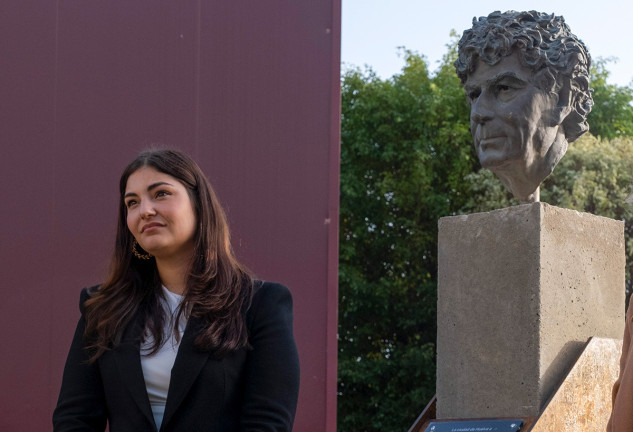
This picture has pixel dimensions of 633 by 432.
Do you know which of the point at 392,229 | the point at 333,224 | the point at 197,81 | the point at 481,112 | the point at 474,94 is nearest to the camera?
the point at 481,112

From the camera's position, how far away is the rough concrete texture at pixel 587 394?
13.0ft

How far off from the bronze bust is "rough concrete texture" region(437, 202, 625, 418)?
0.98 feet

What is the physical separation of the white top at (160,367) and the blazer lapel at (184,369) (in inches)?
1.5

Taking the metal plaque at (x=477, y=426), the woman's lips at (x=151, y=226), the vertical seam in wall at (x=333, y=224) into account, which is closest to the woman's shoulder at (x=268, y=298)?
the woman's lips at (x=151, y=226)

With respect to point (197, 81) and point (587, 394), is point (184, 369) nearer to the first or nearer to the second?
point (587, 394)

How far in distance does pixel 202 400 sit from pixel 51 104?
5.38 m

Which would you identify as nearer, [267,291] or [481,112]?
[267,291]

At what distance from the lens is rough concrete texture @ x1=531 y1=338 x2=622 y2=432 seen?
3.95m

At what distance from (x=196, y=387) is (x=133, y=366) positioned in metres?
0.18

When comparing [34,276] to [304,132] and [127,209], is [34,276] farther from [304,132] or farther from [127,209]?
[127,209]

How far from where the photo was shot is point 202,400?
246cm

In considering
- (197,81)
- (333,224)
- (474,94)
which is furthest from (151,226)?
(333,224)

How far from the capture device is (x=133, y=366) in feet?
8.18

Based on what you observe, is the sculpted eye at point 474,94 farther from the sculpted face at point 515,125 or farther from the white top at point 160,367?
the white top at point 160,367
